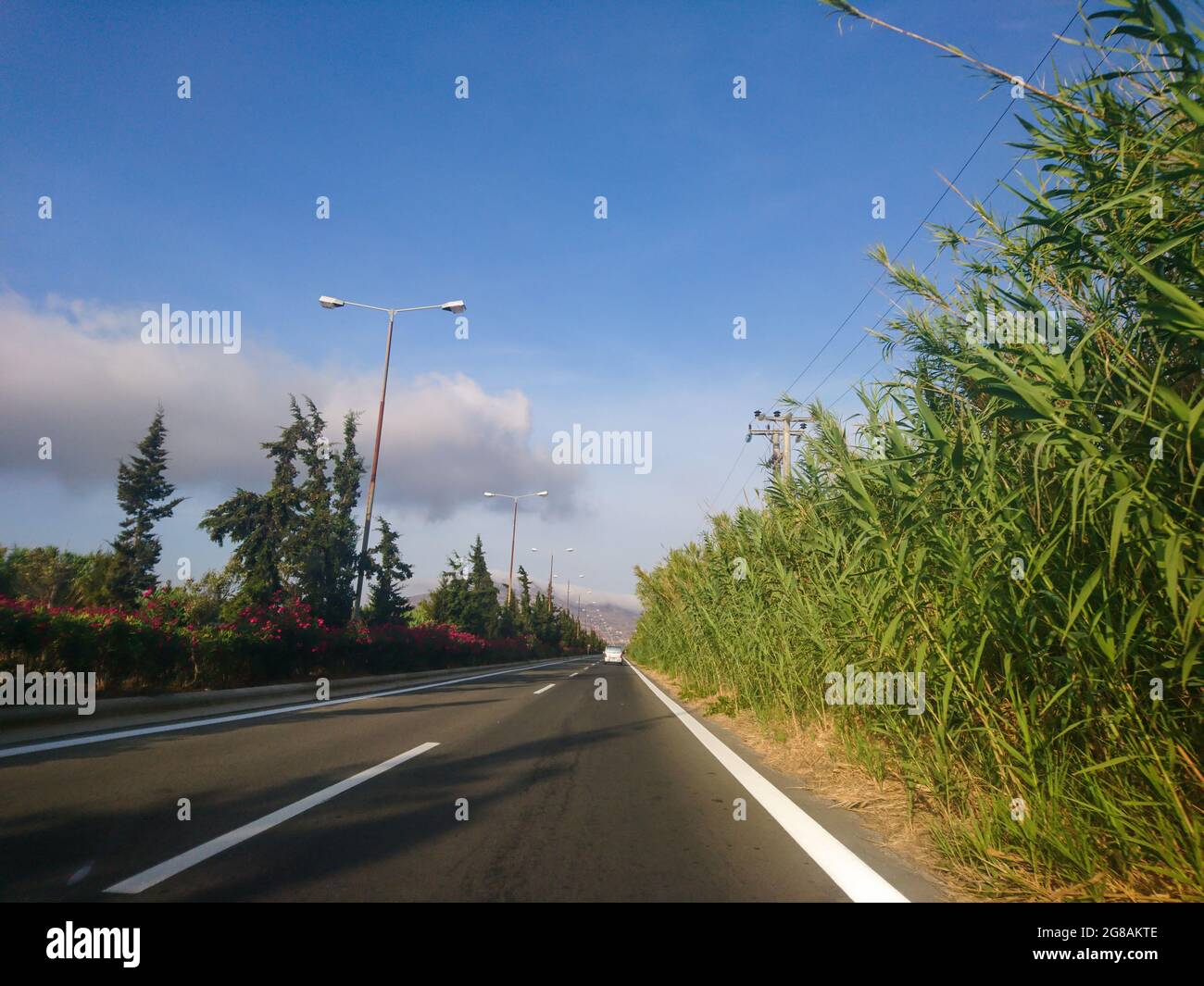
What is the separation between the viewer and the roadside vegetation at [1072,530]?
3.37 metres

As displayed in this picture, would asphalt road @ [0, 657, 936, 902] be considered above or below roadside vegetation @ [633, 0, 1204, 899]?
below

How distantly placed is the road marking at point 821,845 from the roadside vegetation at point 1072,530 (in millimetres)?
504

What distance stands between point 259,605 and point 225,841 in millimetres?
14494

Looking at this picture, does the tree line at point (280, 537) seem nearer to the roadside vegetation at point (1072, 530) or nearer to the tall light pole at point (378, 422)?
the tall light pole at point (378, 422)

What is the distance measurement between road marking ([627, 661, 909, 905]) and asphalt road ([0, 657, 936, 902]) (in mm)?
38

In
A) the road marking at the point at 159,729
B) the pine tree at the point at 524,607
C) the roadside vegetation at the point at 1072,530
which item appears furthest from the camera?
the pine tree at the point at 524,607

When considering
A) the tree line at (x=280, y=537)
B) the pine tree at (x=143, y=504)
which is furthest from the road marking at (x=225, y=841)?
the pine tree at (x=143, y=504)

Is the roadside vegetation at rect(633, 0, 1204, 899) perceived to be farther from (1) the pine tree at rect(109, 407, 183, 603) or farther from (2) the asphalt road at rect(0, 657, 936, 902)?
(1) the pine tree at rect(109, 407, 183, 603)

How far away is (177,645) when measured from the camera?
12.4 metres

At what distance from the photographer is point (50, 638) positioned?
952cm

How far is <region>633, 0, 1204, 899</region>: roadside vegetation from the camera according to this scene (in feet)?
11.1

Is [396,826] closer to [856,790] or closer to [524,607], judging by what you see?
[856,790]

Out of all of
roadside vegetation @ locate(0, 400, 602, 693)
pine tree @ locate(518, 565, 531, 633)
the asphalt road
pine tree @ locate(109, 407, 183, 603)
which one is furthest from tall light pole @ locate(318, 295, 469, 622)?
pine tree @ locate(518, 565, 531, 633)
